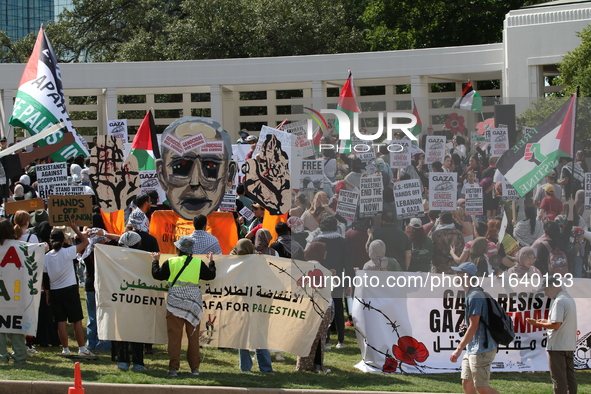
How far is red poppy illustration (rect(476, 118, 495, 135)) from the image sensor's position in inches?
366

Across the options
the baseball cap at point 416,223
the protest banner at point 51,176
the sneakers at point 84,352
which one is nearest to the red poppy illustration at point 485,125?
the baseball cap at point 416,223

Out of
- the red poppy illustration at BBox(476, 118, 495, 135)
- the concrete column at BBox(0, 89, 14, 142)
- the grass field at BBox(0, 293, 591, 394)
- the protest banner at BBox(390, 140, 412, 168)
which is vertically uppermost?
the concrete column at BBox(0, 89, 14, 142)

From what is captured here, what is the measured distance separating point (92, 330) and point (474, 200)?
5086mm

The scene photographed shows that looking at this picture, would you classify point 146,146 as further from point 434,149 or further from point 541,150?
point 541,150

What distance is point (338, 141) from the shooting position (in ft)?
31.7

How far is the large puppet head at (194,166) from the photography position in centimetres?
1184

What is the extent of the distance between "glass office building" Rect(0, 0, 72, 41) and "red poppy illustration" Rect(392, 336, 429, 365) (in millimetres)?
126968

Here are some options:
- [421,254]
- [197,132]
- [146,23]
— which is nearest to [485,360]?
[421,254]

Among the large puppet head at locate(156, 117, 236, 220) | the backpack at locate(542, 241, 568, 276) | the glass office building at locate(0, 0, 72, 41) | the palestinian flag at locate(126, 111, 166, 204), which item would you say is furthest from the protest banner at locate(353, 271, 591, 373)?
the glass office building at locate(0, 0, 72, 41)

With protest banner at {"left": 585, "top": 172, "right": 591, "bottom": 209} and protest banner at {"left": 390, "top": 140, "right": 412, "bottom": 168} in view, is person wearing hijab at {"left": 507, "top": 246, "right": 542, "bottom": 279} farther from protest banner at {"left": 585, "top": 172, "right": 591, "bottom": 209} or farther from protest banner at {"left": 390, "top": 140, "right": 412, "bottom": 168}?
protest banner at {"left": 390, "top": 140, "right": 412, "bottom": 168}

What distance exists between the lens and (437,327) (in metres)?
9.96

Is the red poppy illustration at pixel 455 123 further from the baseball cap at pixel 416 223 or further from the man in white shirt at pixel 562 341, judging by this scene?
the man in white shirt at pixel 562 341

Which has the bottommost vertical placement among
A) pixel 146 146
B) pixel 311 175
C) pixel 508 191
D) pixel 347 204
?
pixel 347 204

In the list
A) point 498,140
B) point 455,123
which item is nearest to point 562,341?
point 498,140
